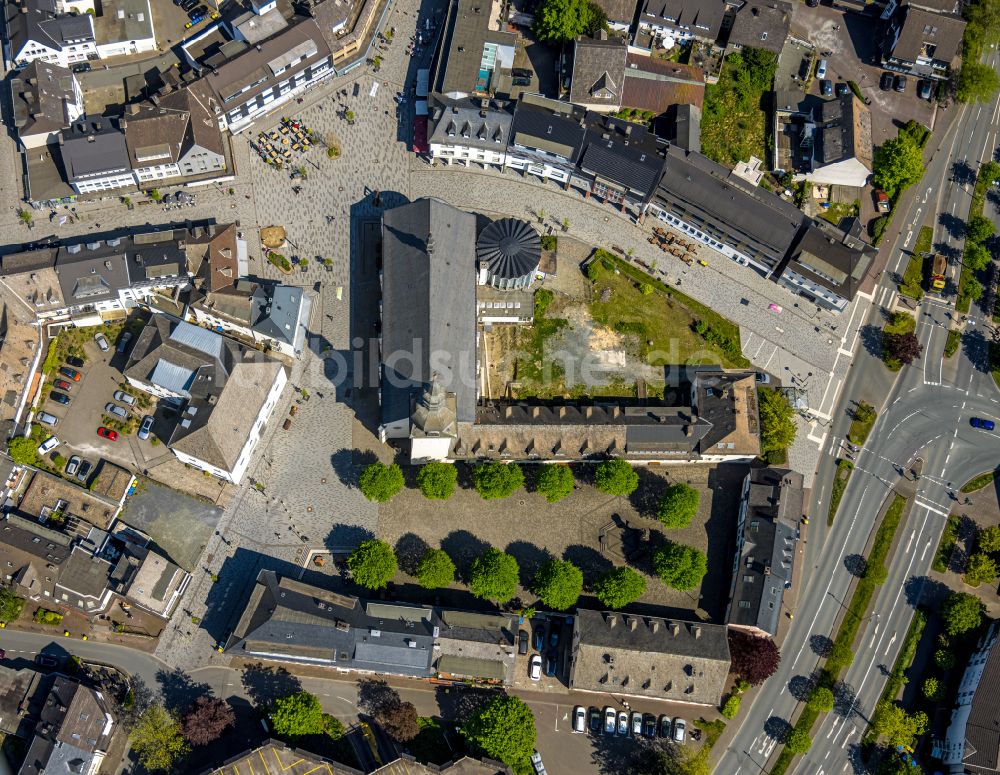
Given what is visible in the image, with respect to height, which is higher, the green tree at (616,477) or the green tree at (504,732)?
the green tree at (616,477)

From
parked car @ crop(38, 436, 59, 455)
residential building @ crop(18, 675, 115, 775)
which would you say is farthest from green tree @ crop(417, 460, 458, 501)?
parked car @ crop(38, 436, 59, 455)

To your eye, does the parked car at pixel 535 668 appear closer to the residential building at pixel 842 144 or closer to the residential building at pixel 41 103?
the residential building at pixel 842 144

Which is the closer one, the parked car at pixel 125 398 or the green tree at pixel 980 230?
the parked car at pixel 125 398

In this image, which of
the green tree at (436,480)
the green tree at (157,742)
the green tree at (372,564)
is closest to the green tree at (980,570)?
the green tree at (436,480)

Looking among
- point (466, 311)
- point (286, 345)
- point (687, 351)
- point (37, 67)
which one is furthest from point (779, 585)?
point (37, 67)

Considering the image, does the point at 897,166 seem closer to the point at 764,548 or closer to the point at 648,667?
the point at 764,548

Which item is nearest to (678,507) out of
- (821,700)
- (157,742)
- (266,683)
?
(821,700)
